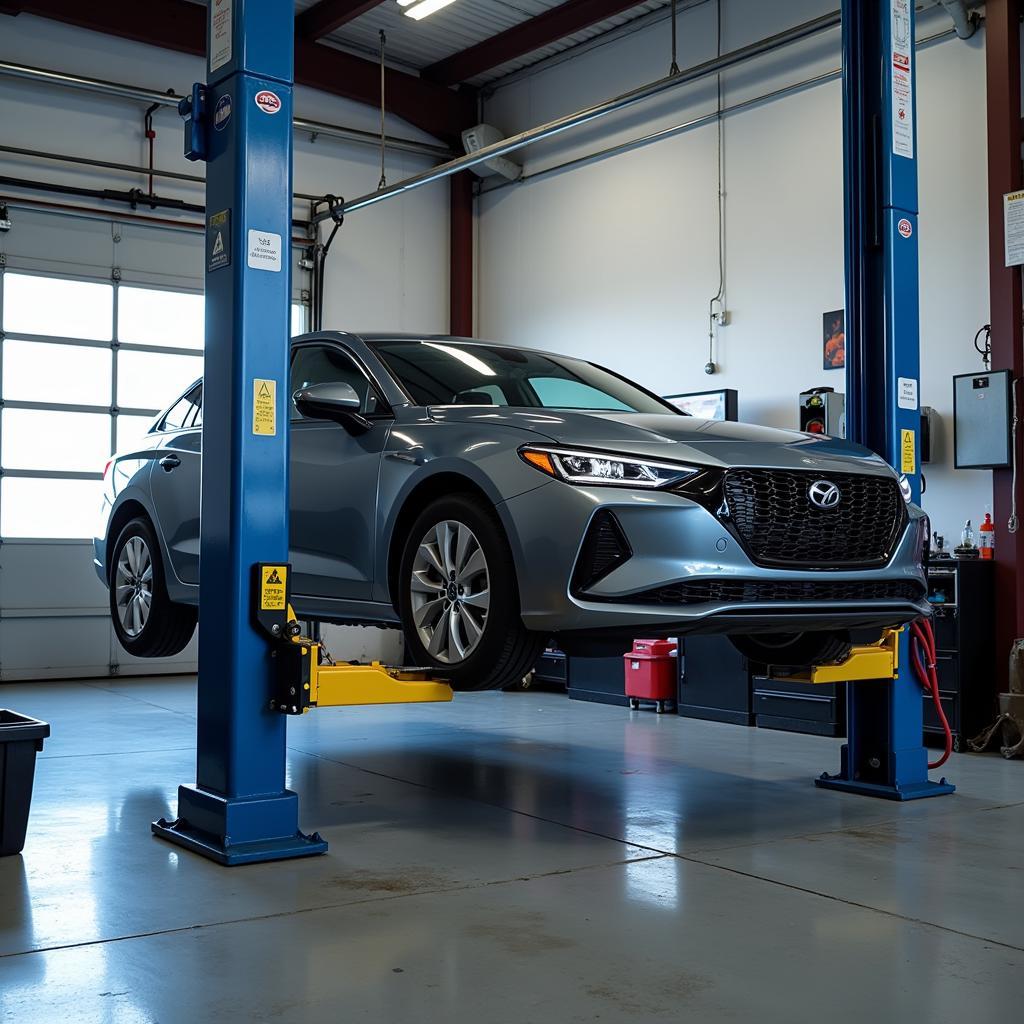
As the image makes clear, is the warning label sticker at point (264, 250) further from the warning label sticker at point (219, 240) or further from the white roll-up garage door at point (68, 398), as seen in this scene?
the white roll-up garage door at point (68, 398)

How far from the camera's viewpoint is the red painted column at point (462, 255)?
→ 40.9 ft

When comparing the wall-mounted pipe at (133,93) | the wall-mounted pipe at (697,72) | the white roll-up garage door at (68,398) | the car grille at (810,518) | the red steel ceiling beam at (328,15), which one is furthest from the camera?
the red steel ceiling beam at (328,15)

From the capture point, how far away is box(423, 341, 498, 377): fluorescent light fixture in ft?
15.8

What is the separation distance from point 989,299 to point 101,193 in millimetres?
7148

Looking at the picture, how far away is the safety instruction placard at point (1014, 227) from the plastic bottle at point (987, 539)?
5.12ft

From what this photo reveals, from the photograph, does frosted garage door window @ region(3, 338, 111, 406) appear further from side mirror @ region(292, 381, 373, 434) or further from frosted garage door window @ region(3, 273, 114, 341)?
side mirror @ region(292, 381, 373, 434)

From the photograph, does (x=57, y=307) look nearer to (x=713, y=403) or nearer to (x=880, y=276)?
(x=713, y=403)

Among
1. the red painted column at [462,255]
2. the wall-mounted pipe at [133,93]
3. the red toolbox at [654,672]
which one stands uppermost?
the wall-mounted pipe at [133,93]

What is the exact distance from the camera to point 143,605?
5824 millimetres

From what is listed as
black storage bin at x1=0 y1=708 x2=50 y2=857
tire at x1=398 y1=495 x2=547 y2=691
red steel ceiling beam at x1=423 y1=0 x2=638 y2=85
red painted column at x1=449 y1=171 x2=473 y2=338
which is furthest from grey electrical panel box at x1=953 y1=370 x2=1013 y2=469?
red painted column at x1=449 y1=171 x2=473 y2=338

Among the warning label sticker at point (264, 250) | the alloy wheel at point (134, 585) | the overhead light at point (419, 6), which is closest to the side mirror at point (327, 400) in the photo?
the warning label sticker at point (264, 250)

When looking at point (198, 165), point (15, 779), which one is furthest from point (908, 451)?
point (198, 165)

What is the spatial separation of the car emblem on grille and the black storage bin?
8.48ft

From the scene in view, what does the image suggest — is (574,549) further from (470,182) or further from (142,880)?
(470,182)
